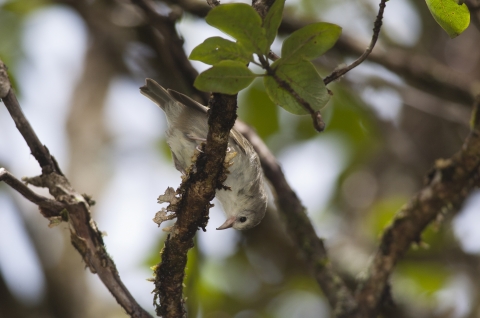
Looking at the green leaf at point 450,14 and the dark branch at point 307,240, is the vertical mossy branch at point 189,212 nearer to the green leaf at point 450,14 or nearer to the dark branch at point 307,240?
the green leaf at point 450,14

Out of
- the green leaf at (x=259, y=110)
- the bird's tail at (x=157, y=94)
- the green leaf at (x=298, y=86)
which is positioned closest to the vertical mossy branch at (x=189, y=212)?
the green leaf at (x=298, y=86)

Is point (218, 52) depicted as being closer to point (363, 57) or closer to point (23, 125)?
point (363, 57)

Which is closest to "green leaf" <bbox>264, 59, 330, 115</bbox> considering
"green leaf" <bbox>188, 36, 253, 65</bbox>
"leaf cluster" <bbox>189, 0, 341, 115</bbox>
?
"leaf cluster" <bbox>189, 0, 341, 115</bbox>

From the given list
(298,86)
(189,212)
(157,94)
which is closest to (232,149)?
(157,94)

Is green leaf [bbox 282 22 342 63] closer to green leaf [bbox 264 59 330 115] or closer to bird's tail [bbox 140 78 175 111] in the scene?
green leaf [bbox 264 59 330 115]

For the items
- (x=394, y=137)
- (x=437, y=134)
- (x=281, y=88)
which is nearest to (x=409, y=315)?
(x=394, y=137)

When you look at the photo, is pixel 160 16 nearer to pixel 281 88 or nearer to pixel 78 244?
pixel 78 244
